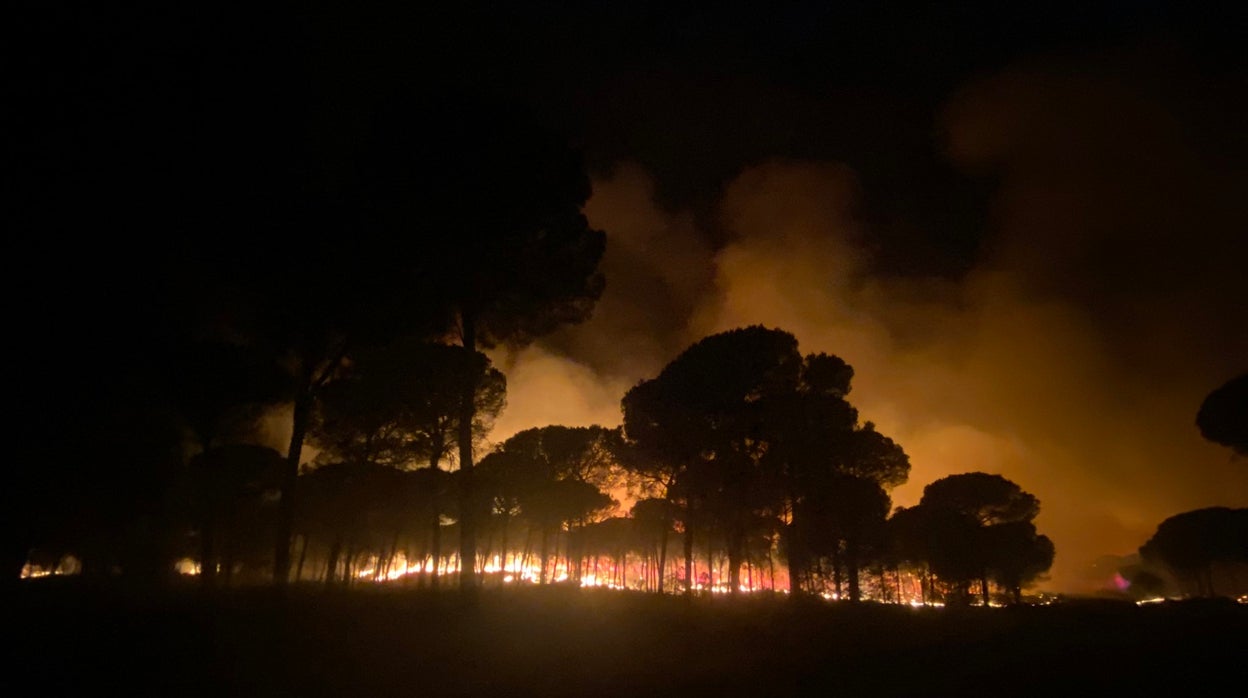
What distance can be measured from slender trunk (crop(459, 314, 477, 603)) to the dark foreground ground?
0.55 meters

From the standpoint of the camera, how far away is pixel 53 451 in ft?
37.6

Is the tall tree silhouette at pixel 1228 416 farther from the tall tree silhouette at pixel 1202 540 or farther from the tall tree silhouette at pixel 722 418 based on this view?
the tall tree silhouette at pixel 1202 540

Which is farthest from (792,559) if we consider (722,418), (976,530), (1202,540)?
(1202,540)

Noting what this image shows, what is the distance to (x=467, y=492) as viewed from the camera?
16.3m

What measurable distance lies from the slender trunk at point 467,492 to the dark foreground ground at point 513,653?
1.82ft

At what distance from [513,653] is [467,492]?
6174 mm

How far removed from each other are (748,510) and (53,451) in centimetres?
2413

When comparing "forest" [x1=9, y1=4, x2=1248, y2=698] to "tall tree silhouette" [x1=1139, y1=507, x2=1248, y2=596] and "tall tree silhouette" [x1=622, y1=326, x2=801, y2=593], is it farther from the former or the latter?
"tall tree silhouette" [x1=1139, y1=507, x2=1248, y2=596]

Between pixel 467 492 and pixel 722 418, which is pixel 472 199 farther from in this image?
pixel 722 418

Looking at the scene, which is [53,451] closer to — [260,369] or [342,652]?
[342,652]

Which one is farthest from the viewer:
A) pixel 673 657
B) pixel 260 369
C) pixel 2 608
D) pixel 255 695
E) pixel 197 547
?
pixel 197 547

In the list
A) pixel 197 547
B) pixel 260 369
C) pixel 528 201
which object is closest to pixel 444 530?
pixel 197 547

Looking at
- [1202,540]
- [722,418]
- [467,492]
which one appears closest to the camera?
[467,492]

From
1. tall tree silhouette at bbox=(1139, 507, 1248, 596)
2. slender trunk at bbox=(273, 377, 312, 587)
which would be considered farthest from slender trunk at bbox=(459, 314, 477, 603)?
tall tree silhouette at bbox=(1139, 507, 1248, 596)
